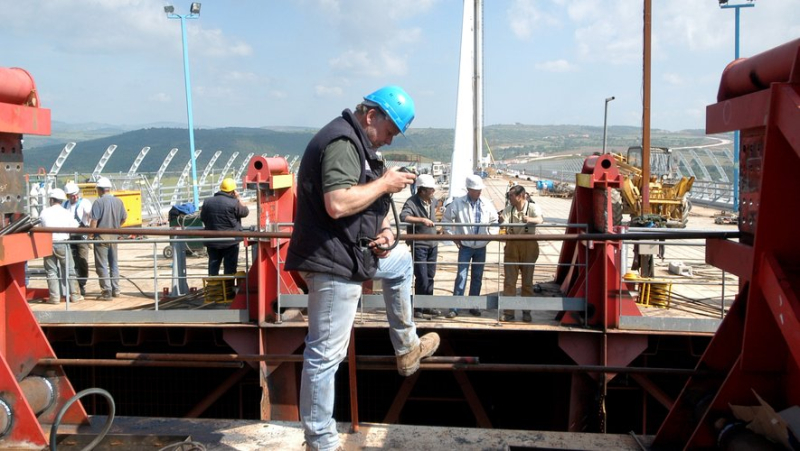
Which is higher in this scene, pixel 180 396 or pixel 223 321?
pixel 223 321

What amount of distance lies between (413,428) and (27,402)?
7.59 ft

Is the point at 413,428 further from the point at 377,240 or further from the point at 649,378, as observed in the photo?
the point at 649,378

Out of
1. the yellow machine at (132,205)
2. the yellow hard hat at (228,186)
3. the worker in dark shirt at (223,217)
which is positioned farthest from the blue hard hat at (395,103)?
the yellow machine at (132,205)

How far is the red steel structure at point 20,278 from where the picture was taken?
4.08 metres

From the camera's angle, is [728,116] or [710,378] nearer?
[728,116]

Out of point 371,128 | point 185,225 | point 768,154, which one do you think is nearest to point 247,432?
point 371,128

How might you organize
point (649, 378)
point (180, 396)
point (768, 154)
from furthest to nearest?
point (180, 396) < point (649, 378) < point (768, 154)

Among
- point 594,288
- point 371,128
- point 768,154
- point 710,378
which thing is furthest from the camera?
point 594,288

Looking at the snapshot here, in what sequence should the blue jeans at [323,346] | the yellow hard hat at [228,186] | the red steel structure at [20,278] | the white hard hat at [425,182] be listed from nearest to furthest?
the blue jeans at [323,346] → the red steel structure at [20,278] → the white hard hat at [425,182] → the yellow hard hat at [228,186]

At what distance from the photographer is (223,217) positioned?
10.0 m

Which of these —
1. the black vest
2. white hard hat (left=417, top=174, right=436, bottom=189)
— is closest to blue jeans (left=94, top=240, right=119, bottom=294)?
white hard hat (left=417, top=174, right=436, bottom=189)

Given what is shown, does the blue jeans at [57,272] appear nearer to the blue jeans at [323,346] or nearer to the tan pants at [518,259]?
the tan pants at [518,259]

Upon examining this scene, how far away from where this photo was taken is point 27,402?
12.9 ft

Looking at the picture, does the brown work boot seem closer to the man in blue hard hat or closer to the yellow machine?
the man in blue hard hat
